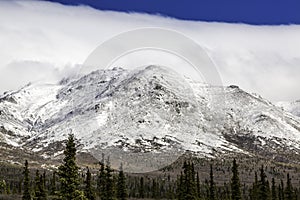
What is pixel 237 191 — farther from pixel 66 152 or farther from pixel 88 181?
pixel 66 152

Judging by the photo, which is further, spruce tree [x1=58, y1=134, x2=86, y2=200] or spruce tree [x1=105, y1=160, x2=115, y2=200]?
spruce tree [x1=105, y1=160, x2=115, y2=200]

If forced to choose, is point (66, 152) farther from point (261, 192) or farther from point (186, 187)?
point (261, 192)

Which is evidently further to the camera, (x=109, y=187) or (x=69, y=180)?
(x=109, y=187)

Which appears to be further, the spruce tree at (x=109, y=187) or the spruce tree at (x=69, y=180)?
the spruce tree at (x=109, y=187)

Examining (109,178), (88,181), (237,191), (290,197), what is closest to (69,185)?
(109,178)

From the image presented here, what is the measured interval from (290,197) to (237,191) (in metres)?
23.4

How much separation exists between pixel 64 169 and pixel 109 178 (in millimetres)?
31534

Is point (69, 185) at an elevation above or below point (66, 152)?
below

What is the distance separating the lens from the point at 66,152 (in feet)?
174

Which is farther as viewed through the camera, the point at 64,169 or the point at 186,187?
the point at 186,187

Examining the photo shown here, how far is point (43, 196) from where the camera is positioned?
96688mm

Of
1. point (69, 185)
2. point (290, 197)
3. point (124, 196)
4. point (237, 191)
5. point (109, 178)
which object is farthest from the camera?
point (290, 197)

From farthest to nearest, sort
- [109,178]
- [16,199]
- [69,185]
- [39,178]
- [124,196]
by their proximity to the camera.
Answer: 1. [16,199]
2. [124,196]
3. [39,178]
4. [109,178]
5. [69,185]

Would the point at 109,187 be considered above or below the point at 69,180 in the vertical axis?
above
